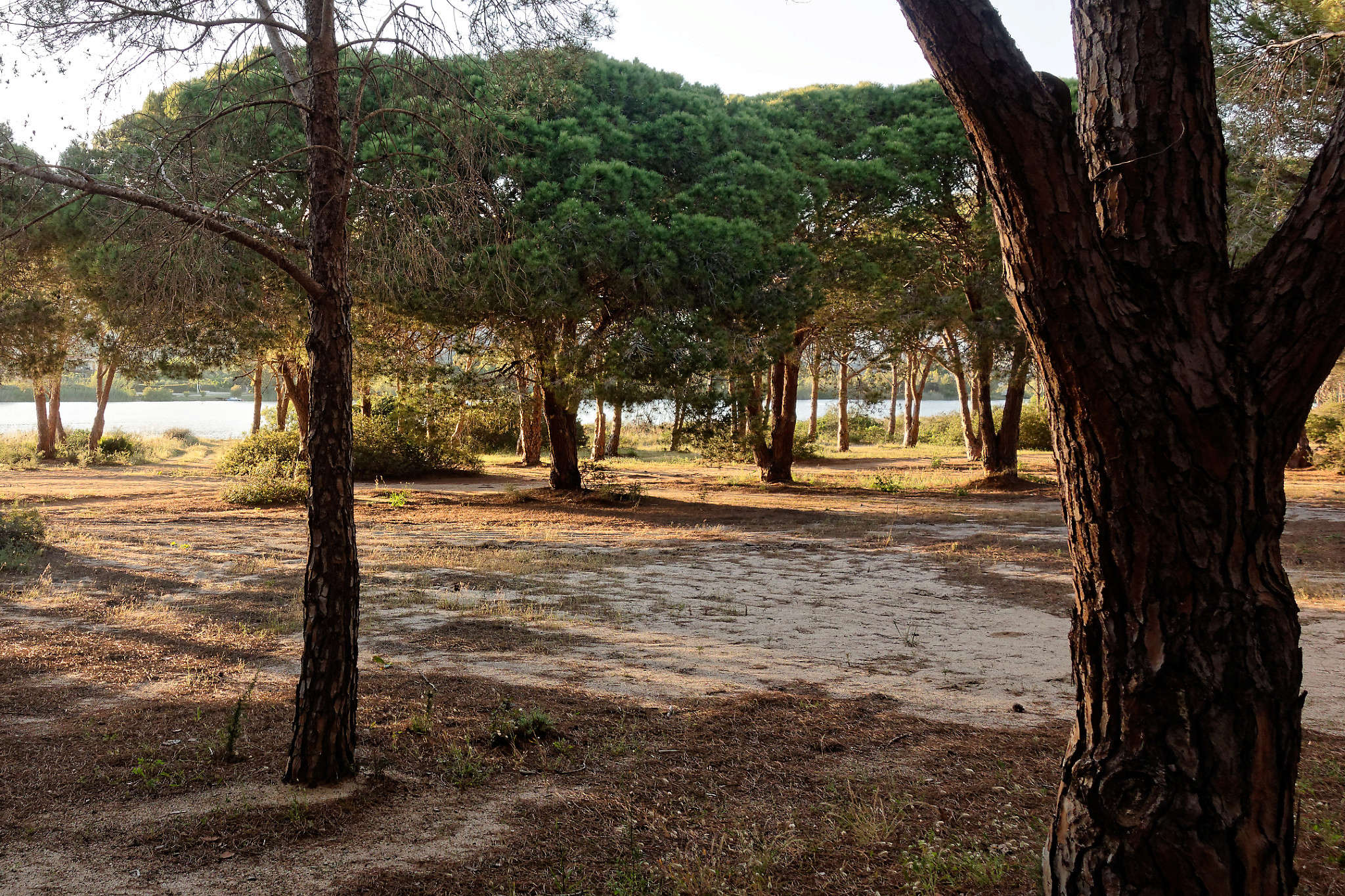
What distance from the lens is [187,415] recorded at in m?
73.8

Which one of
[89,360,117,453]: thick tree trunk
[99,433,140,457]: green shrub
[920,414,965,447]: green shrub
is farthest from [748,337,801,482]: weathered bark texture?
[920,414,965,447]: green shrub

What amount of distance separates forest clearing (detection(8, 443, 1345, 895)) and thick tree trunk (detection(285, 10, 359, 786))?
0.63 ft

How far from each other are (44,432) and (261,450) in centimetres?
1021

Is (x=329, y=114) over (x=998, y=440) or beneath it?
over

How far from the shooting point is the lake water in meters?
19.5

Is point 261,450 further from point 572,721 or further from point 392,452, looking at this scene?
point 572,721

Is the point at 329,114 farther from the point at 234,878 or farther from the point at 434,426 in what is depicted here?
the point at 434,426

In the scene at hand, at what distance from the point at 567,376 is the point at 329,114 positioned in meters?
9.60

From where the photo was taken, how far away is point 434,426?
20.5m

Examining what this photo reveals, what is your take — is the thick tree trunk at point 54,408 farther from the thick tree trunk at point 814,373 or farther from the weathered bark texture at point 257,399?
the thick tree trunk at point 814,373

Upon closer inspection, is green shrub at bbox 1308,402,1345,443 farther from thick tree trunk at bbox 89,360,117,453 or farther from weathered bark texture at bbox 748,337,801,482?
thick tree trunk at bbox 89,360,117,453

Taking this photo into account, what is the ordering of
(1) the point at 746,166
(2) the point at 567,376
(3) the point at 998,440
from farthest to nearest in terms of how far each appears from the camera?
(3) the point at 998,440, (1) the point at 746,166, (2) the point at 567,376

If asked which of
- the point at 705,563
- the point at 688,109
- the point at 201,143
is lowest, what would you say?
the point at 705,563

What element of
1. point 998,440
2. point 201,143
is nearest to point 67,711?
point 201,143
